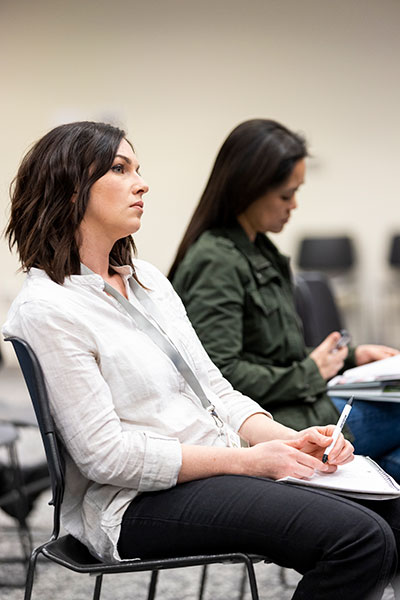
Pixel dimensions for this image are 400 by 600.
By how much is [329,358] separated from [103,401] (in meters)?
0.92

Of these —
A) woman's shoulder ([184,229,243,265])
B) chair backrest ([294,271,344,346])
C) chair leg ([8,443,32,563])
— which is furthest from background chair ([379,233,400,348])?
woman's shoulder ([184,229,243,265])

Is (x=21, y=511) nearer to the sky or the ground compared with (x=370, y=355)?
nearer to the ground

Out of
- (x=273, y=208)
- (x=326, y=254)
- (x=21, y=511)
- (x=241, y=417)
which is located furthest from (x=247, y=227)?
(x=326, y=254)

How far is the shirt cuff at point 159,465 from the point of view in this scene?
1346 mm

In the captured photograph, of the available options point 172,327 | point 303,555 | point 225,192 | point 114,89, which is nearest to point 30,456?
point 225,192

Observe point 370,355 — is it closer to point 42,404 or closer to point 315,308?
point 315,308

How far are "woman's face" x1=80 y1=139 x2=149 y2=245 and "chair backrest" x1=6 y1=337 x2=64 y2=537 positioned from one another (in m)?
0.26

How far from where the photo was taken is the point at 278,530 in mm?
1286

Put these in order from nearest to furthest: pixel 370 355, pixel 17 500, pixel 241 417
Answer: pixel 241 417 < pixel 370 355 < pixel 17 500

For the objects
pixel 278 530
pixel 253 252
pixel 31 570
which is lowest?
pixel 31 570

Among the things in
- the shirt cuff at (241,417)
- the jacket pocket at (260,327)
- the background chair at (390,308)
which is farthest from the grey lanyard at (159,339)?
the background chair at (390,308)

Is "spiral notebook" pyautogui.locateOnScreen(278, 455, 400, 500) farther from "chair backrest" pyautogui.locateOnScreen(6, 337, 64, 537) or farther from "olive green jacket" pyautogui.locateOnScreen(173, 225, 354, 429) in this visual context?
"olive green jacket" pyautogui.locateOnScreen(173, 225, 354, 429)

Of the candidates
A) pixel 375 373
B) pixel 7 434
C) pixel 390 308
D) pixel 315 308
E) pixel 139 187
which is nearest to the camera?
pixel 139 187

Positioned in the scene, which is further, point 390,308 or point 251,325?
point 390,308
